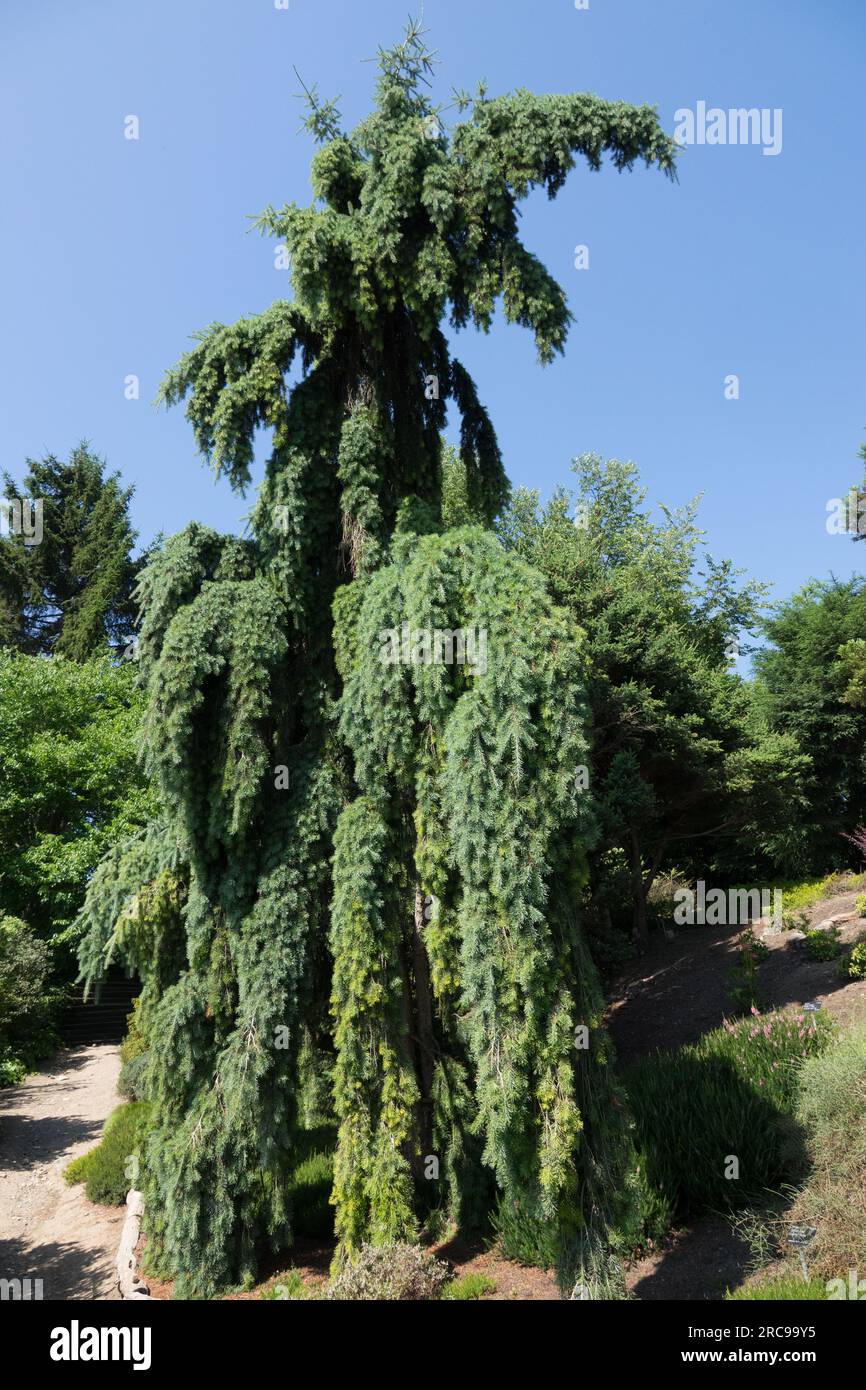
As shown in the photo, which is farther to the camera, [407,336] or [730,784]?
[730,784]

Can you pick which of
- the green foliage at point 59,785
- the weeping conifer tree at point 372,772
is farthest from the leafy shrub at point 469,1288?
the green foliage at point 59,785

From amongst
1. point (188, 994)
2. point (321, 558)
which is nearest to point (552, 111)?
point (321, 558)

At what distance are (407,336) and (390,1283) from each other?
896cm

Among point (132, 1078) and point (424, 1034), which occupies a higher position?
point (424, 1034)

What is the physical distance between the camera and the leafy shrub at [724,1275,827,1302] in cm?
573

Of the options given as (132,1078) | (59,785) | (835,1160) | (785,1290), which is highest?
(59,785)

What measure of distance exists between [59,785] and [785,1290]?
19295 millimetres

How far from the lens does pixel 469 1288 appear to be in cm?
729

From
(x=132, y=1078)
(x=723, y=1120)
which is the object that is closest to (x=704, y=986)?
(x=723, y=1120)

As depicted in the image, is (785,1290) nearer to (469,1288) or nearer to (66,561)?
(469,1288)

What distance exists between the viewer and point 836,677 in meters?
20.0

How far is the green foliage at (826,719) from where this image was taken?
65.3 ft

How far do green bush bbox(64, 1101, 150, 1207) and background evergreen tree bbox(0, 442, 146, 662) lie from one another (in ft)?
61.2
